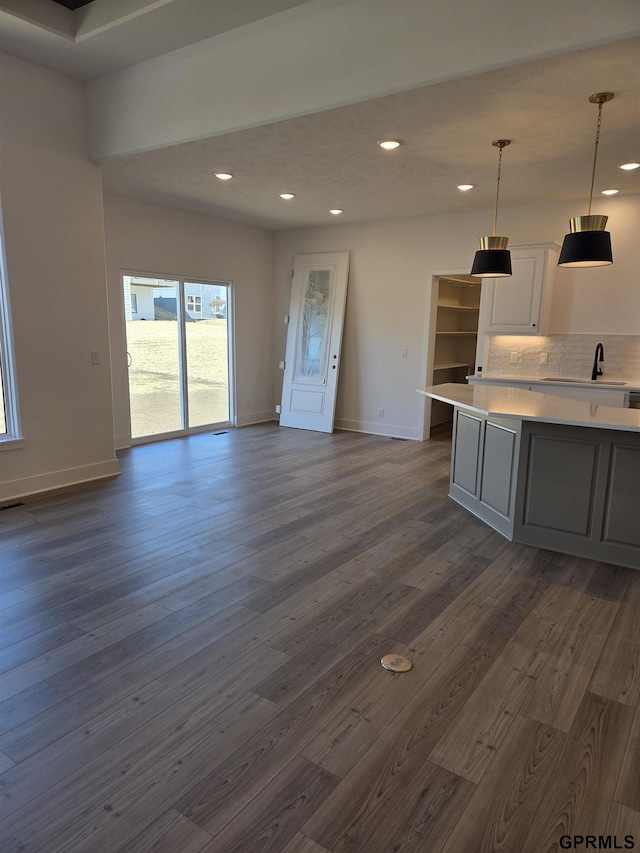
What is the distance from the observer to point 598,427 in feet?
10.1

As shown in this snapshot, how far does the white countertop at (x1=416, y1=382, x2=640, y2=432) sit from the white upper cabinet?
153 cm

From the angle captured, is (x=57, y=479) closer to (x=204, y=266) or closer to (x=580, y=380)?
(x=204, y=266)

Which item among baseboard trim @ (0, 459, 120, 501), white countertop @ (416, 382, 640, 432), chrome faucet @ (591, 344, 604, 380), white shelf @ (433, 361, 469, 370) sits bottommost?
baseboard trim @ (0, 459, 120, 501)

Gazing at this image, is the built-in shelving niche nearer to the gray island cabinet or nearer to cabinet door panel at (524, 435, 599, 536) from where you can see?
the gray island cabinet

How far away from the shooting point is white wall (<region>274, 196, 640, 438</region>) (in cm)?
576

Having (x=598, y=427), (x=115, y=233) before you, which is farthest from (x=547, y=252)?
(x=115, y=233)

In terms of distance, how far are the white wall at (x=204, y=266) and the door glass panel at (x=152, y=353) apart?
180 millimetres

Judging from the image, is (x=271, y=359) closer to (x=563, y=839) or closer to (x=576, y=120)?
(x=576, y=120)

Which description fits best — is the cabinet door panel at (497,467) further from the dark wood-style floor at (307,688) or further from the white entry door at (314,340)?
the white entry door at (314,340)

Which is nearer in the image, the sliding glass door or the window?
the window

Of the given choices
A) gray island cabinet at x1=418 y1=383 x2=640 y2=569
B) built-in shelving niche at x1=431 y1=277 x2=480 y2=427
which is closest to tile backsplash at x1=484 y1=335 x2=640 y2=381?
built-in shelving niche at x1=431 y1=277 x2=480 y2=427

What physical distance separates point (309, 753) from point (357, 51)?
11.8 feet

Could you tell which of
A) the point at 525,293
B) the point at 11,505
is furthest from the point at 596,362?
the point at 11,505

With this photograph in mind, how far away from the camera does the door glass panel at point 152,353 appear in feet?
21.2
